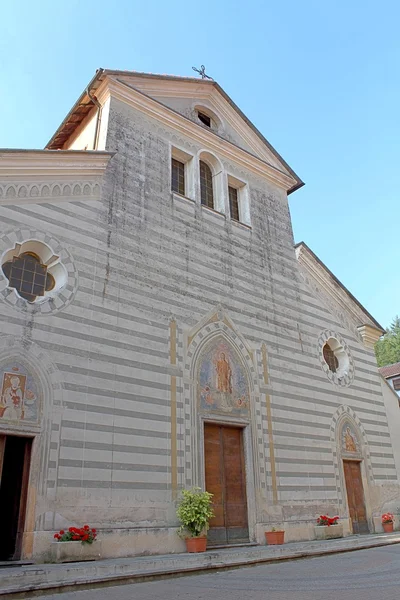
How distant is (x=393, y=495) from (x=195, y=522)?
30.3 feet

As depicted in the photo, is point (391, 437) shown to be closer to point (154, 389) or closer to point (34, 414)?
point (154, 389)

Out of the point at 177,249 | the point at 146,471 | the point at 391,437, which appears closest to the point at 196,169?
the point at 177,249

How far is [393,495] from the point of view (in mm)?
17344

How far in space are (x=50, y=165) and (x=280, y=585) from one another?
A: 33.3 feet

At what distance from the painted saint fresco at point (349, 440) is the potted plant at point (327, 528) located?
2580mm

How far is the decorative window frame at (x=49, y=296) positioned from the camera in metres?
10.6

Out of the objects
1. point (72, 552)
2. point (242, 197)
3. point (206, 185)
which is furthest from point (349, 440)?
point (72, 552)

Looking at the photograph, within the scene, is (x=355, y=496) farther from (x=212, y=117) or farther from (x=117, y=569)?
(x=212, y=117)

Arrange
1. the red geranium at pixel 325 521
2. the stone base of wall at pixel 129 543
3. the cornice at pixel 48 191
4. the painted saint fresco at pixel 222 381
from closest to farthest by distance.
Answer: the stone base of wall at pixel 129 543, the cornice at pixel 48 191, the painted saint fresco at pixel 222 381, the red geranium at pixel 325 521

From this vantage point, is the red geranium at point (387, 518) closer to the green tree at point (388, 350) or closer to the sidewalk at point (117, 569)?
the sidewalk at point (117, 569)

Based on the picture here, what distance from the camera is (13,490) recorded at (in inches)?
398

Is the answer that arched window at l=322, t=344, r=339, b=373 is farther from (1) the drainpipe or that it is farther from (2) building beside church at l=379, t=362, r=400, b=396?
(2) building beside church at l=379, t=362, r=400, b=396

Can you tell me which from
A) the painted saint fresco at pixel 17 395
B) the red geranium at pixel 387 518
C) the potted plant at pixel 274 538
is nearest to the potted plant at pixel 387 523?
the red geranium at pixel 387 518

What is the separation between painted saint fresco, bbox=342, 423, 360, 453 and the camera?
1666cm
